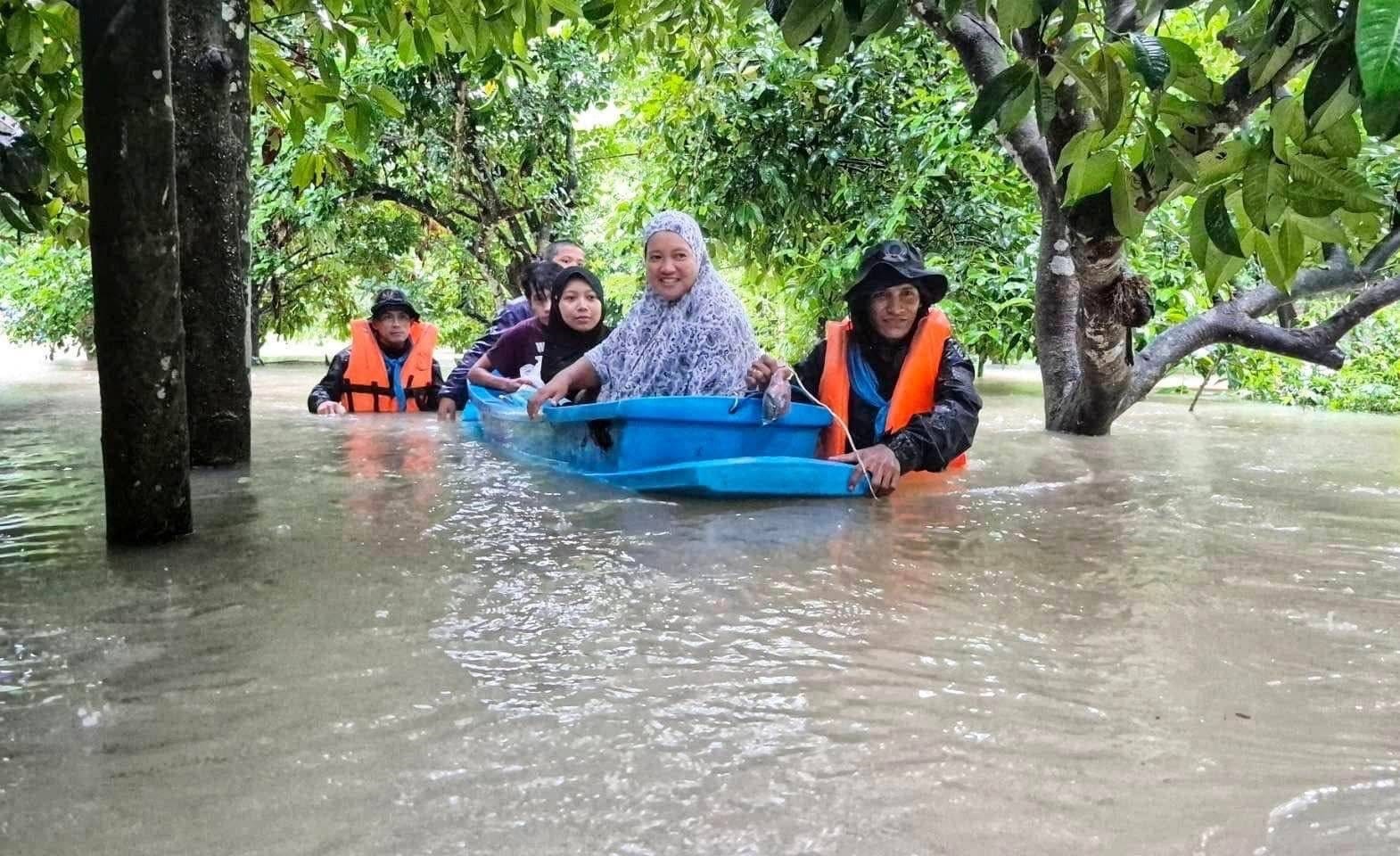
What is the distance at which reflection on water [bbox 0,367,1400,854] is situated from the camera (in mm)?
1558

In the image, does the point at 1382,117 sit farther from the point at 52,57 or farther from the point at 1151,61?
the point at 52,57

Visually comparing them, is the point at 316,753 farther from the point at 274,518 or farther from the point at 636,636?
the point at 274,518

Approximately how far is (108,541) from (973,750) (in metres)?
2.66

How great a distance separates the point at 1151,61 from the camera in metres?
1.69

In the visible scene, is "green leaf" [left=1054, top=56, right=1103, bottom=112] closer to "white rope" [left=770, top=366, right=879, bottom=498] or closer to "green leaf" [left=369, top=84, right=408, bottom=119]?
"white rope" [left=770, top=366, right=879, bottom=498]

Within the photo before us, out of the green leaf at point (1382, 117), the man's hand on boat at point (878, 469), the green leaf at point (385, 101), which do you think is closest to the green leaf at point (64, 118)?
the green leaf at point (385, 101)

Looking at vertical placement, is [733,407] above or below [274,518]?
above

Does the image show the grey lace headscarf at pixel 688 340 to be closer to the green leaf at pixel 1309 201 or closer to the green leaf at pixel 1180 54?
the green leaf at pixel 1180 54

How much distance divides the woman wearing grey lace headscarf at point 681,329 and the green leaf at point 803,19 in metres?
2.88

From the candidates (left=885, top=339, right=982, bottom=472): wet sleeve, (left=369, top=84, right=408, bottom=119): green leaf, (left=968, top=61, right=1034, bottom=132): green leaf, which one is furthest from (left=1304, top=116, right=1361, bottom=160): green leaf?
(left=369, top=84, right=408, bottom=119): green leaf

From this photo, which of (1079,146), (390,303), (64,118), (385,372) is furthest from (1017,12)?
(385,372)

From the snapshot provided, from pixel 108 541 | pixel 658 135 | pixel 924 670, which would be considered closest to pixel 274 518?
pixel 108 541

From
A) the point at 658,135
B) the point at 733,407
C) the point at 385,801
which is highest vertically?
the point at 658,135

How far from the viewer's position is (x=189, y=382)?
15.9ft
